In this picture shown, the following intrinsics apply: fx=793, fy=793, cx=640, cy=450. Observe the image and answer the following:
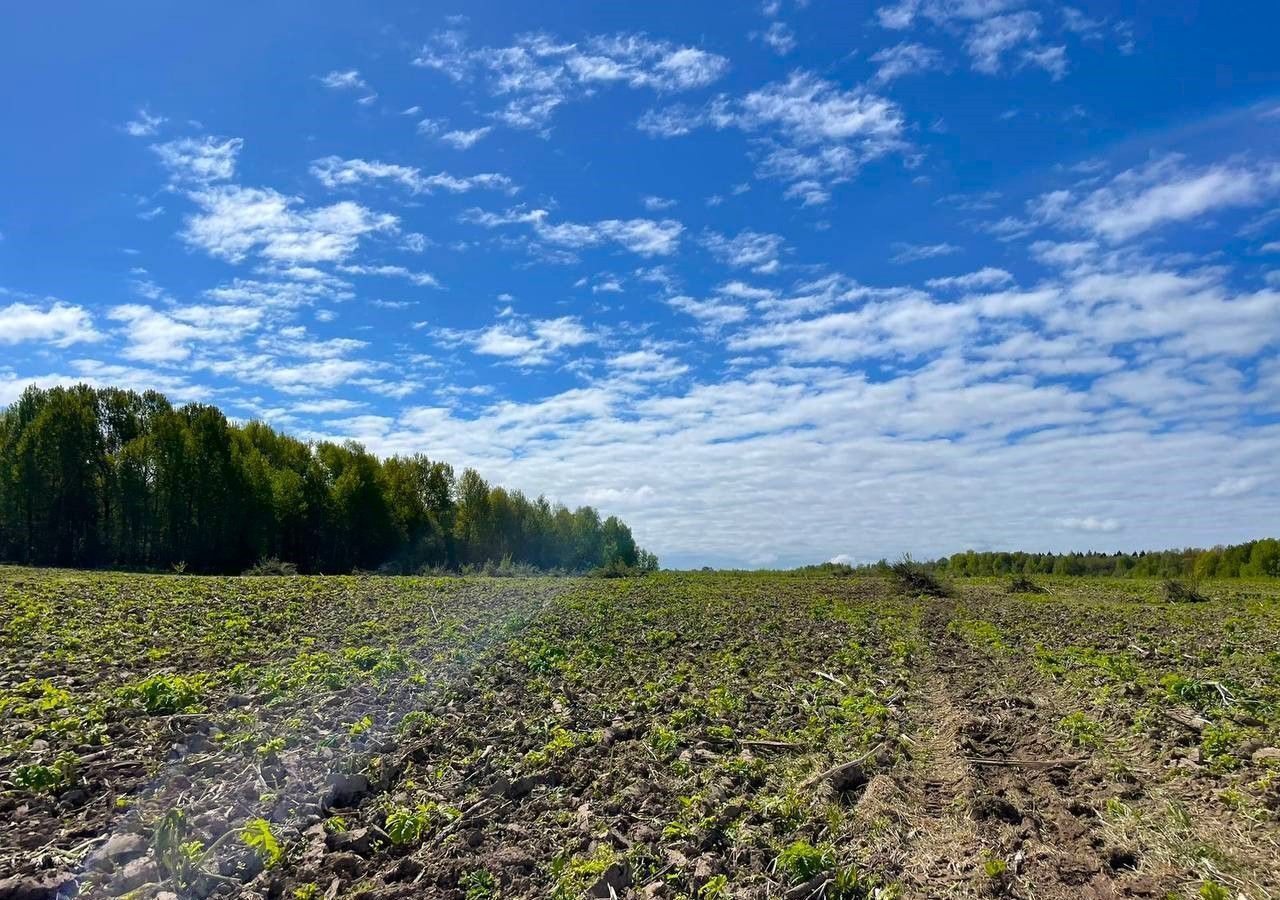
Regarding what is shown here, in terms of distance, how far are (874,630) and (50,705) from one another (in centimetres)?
1696

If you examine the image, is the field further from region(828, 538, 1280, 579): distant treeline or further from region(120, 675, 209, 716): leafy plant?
region(828, 538, 1280, 579): distant treeline

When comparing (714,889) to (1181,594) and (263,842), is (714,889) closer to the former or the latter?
(263,842)

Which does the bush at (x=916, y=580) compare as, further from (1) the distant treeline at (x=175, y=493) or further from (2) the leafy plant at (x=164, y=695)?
(2) the leafy plant at (x=164, y=695)

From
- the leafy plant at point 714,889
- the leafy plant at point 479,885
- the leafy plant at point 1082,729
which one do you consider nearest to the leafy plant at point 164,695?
the leafy plant at point 479,885

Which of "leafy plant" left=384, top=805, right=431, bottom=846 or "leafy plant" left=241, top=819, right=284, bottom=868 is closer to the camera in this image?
"leafy plant" left=241, top=819, right=284, bottom=868

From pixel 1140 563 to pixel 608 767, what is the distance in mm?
76639

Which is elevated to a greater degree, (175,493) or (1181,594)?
(175,493)

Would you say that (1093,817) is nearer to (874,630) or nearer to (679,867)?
(679,867)

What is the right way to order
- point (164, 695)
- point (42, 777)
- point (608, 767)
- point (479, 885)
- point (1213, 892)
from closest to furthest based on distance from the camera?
point (1213, 892)
point (479, 885)
point (42, 777)
point (608, 767)
point (164, 695)

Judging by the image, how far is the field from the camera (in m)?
5.64

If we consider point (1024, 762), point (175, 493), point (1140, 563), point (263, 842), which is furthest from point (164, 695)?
point (1140, 563)

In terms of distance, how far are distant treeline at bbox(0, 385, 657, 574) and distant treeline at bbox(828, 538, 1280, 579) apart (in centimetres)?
3881

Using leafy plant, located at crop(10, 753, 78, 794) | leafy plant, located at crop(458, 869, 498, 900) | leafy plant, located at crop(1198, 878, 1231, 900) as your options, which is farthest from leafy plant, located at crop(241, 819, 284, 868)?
leafy plant, located at crop(1198, 878, 1231, 900)

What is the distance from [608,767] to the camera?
7992mm
